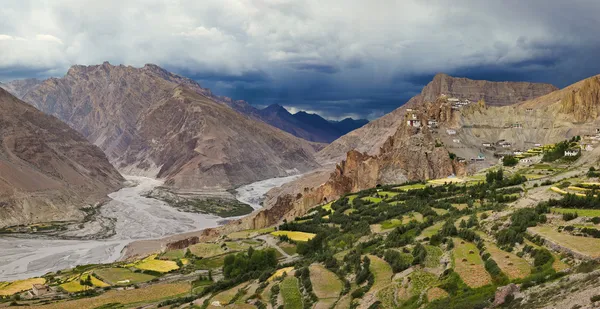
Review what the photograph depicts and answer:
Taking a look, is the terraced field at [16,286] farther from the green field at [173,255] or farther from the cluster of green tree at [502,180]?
the cluster of green tree at [502,180]

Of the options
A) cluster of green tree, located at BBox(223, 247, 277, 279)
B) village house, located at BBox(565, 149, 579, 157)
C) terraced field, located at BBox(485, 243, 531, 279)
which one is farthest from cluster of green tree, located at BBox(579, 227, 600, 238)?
village house, located at BBox(565, 149, 579, 157)

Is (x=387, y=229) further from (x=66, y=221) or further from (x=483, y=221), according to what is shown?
(x=66, y=221)

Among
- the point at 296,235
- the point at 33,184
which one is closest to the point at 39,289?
the point at 296,235

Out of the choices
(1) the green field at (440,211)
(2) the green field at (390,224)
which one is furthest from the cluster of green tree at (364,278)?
(1) the green field at (440,211)

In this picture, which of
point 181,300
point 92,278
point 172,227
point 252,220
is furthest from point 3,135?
point 181,300

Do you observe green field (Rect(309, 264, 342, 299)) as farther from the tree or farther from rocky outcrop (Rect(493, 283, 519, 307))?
the tree

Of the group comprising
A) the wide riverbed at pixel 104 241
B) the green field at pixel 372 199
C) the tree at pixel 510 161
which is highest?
the tree at pixel 510 161

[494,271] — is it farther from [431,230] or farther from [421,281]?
[431,230]
